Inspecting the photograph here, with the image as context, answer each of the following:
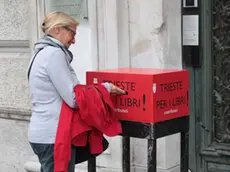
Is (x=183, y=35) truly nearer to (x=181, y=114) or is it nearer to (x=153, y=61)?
(x=153, y=61)

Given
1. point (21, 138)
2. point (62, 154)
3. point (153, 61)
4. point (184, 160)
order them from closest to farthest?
point (62, 154) < point (184, 160) < point (153, 61) < point (21, 138)

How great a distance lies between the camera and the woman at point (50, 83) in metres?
3.57

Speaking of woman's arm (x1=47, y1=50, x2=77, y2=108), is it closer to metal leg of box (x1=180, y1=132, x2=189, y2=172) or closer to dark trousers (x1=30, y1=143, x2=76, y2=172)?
dark trousers (x1=30, y1=143, x2=76, y2=172)

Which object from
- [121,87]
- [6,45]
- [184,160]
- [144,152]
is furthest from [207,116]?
[6,45]

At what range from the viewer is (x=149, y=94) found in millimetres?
3547

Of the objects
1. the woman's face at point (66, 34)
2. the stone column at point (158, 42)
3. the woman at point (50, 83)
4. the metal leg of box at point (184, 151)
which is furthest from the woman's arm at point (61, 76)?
the stone column at point (158, 42)

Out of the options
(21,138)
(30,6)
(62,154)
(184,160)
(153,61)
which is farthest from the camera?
(21,138)

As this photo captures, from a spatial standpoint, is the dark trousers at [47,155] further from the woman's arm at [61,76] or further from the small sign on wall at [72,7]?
the small sign on wall at [72,7]

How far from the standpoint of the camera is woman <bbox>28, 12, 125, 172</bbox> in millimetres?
3574

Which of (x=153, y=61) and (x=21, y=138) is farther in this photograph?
(x=21, y=138)

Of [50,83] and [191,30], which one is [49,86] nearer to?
[50,83]

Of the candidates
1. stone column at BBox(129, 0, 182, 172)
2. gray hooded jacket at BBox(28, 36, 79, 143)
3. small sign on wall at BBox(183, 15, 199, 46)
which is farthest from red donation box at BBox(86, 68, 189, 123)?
small sign on wall at BBox(183, 15, 199, 46)

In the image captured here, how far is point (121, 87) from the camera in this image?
372cm

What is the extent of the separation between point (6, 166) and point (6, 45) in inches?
50.9
